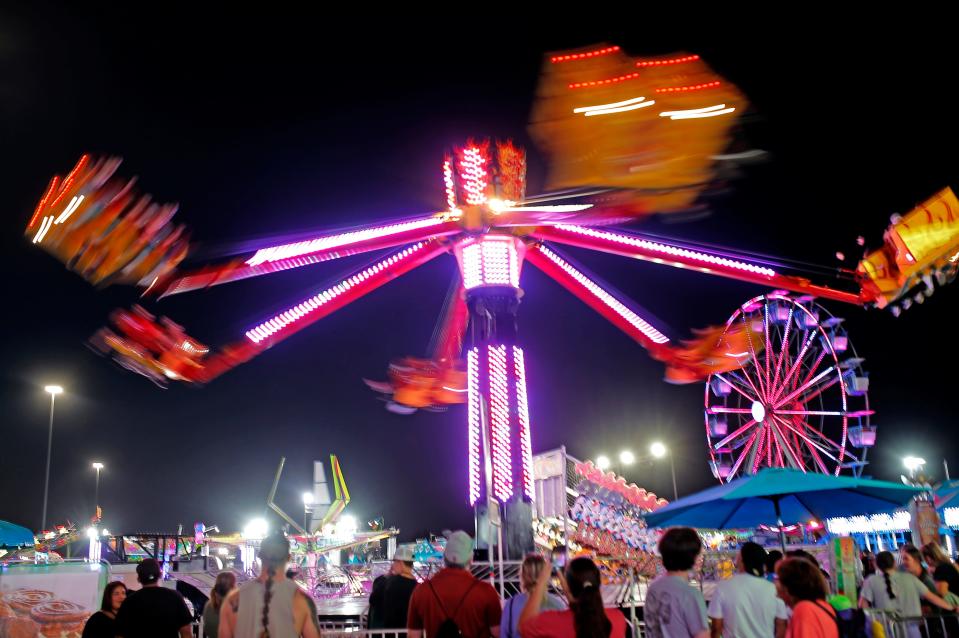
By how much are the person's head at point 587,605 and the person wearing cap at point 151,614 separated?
328 centimetres

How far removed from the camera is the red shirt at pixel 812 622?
192 inches

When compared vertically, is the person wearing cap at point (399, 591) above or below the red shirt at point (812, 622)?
above

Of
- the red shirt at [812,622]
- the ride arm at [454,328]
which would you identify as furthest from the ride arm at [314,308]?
the red shirt at [812,622]

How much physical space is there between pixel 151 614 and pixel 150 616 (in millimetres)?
15

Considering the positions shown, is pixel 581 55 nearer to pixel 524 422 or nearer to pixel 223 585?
pixel 524 422

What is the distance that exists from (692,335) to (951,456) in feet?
142

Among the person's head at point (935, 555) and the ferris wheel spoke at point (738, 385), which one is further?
the ferris wheel spoke at point (738, 385)

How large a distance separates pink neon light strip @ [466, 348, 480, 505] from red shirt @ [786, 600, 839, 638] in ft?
34.4

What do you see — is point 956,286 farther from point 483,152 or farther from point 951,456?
point 483,152

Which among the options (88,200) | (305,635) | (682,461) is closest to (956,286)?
(682,461)

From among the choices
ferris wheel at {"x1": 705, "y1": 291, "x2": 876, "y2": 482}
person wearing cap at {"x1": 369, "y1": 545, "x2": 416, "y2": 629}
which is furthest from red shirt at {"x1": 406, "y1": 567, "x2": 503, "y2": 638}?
ferris wheel at {"x1": 705, "y1": 291, "x2": 876, "y2": 482}

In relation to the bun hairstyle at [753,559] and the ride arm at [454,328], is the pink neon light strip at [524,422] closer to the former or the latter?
the ride arm at [454,328]

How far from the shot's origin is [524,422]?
1559 cm

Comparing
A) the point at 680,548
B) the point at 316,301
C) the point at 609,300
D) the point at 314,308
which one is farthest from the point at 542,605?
the point at 609,300
